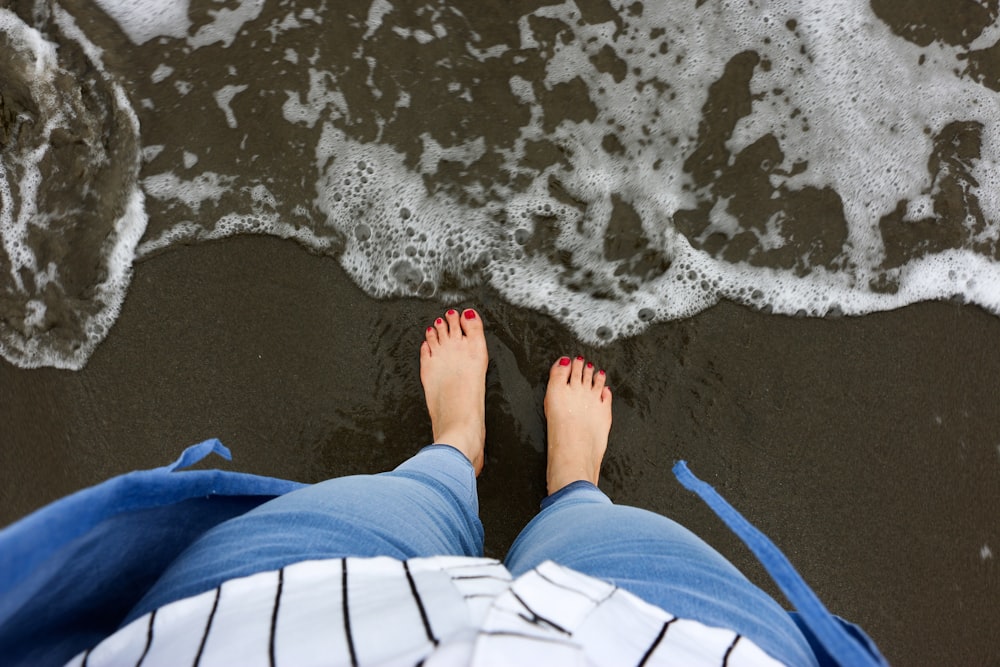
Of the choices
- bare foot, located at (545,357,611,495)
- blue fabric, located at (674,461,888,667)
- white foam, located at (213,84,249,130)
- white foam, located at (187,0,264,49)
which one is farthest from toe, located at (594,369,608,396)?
white foam, located at (187,0,264,49)

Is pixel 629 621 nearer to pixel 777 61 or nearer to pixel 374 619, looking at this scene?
pixel 374 619

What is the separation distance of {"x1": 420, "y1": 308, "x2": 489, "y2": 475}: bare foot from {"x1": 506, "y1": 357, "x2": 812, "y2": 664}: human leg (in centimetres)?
27

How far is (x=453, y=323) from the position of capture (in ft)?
5.16

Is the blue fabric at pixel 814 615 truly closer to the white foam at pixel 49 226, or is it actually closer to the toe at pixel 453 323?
the toe at pixel 453 323

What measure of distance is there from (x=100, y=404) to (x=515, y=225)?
1.19 metres

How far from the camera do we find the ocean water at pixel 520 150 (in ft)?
5.08

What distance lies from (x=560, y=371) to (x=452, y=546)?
0.66 meters

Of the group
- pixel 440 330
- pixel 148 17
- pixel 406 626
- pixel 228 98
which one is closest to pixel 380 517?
pixel 406 626

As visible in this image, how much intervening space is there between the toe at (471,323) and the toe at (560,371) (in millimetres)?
228

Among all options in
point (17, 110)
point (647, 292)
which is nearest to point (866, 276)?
point (647, 292)

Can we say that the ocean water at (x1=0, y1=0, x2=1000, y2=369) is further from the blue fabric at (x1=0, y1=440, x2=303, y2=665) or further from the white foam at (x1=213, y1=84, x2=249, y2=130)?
the blue fabric at (x1=0, y1=440, x2=303, y2=665)

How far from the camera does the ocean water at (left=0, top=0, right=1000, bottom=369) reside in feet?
5.08

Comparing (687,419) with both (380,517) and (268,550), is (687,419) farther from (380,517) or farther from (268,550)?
(268,550)

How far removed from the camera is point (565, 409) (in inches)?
58.8
